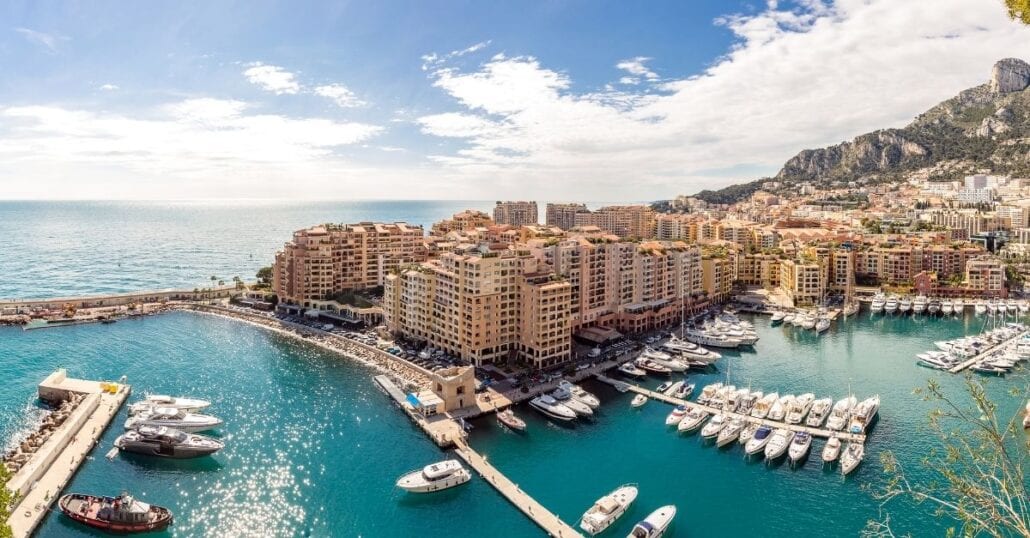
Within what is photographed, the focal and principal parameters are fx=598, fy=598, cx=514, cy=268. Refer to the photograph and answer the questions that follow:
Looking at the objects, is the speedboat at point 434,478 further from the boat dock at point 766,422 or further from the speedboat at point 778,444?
the boat dock at point 766,422

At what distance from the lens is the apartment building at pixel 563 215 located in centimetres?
16725

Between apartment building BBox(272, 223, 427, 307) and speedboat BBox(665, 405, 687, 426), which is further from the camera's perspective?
apartment building BBox(272, 223, 427, 307)

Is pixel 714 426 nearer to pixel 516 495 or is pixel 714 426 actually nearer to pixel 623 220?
pixel 516 495

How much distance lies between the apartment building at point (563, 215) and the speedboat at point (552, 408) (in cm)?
11935

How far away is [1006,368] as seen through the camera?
5934cm

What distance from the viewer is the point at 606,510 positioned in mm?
33531

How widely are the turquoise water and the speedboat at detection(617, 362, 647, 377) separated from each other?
14.6 feet

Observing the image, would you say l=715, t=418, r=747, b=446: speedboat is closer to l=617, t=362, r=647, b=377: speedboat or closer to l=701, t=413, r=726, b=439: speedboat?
l=701, t=413, r=726, b=439: speedboat

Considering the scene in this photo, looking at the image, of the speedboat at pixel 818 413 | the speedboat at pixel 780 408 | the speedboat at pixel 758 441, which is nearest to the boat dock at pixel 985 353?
the speedboat at pixel 818 413

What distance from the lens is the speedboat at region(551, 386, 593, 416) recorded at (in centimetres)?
4775

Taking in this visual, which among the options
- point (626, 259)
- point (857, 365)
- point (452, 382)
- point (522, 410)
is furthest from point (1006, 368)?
point (452, 382)

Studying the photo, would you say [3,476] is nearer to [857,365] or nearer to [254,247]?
[857,365]

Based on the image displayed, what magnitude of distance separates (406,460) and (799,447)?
1060 inches

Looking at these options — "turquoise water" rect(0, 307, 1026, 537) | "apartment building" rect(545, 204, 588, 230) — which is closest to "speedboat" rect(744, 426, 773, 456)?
"turquoise water" rect(0, 307, 1026, 537)
